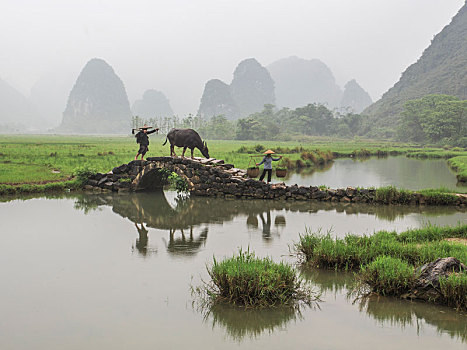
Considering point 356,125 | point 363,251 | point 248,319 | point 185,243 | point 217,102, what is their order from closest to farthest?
point 248,319 < point 363,251 < point 185,243 < point 356,125 < point 217,102

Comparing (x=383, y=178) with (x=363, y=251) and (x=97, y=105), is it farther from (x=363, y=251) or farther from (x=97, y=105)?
(x=97, y=105)

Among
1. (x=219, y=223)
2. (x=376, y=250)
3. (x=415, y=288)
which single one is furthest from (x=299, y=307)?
(x=219, y=223)

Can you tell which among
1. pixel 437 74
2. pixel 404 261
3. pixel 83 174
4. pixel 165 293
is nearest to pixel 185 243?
pixel 165 293

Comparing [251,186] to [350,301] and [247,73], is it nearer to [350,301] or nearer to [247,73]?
[350,301]

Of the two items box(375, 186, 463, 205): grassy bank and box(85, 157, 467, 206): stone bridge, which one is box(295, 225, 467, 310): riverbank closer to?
box(375, 186, 463, 205): grassy bank

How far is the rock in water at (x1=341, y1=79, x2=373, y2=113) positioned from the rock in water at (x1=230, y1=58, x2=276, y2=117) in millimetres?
40732

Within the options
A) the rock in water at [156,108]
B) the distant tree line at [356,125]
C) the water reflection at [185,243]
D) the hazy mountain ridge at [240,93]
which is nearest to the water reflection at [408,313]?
the water reflection at [185,243]

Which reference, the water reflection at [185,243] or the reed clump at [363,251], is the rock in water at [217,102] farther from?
the reed clump at [363,251]

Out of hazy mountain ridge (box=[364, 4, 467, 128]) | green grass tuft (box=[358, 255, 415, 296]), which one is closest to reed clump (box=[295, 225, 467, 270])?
green grass tuft (box=[358, 255, 415, 296])

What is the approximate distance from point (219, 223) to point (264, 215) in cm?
150

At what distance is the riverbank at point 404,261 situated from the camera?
4.91 m

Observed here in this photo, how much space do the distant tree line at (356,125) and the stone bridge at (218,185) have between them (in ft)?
122

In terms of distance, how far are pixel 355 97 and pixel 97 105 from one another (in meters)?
109

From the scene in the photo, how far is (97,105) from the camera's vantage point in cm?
16150
